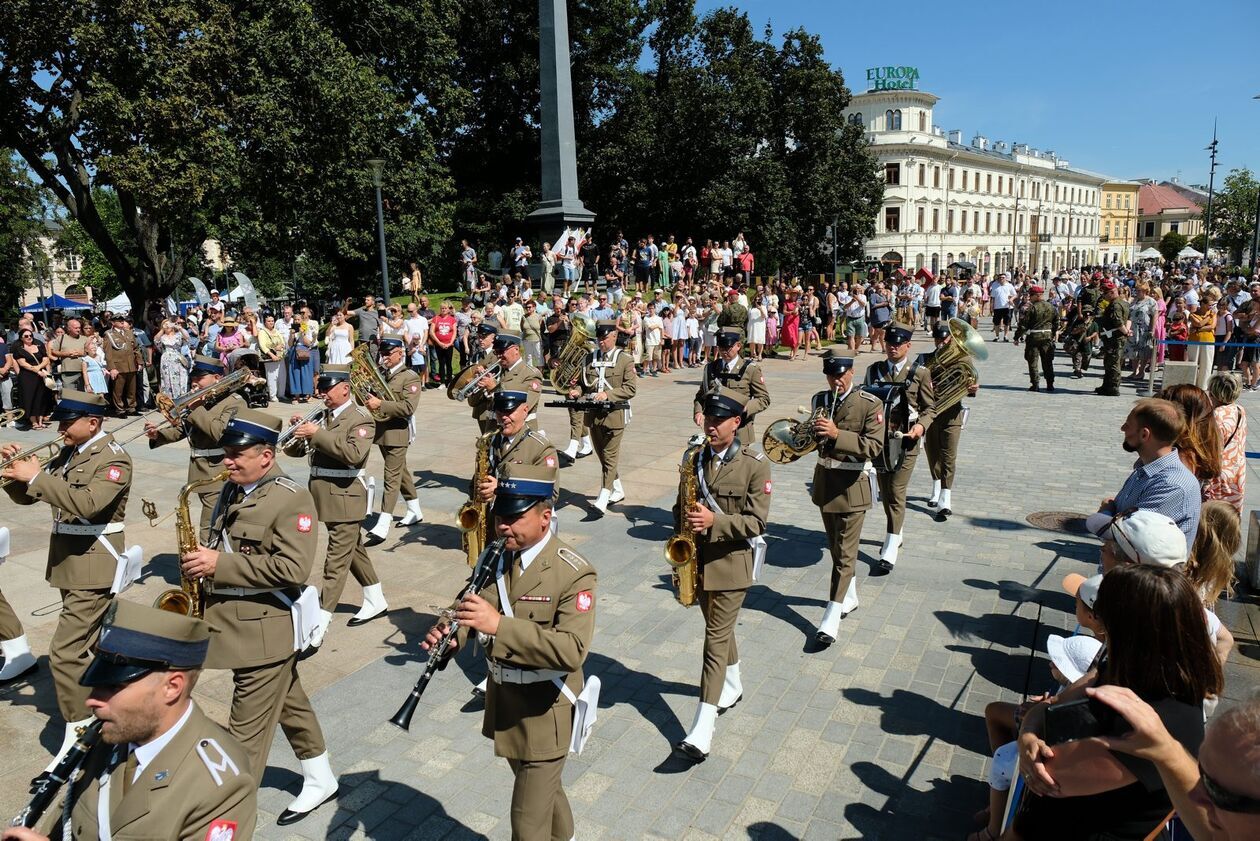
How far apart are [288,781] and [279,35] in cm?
2806

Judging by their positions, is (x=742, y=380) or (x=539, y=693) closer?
(x=539, y=693)

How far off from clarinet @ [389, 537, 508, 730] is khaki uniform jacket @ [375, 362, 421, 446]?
6.02 meters

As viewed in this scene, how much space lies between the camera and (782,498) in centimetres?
1109

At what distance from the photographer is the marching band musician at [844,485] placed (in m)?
6.89

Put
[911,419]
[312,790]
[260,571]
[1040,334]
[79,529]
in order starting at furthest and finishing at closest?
[1040,334] → [911,419] → [79,529] → [312,790] → [260,571]

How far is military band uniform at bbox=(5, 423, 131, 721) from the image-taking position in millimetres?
5504

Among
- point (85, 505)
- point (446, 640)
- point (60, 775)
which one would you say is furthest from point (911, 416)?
point (60, 775)

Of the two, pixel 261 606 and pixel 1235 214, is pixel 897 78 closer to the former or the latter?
pixel 1235 214

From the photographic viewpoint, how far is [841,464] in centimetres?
709

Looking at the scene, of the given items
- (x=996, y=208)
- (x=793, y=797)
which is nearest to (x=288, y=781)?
(x=793, y=797)

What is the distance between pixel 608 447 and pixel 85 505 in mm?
6222

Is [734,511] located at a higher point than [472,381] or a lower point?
lower

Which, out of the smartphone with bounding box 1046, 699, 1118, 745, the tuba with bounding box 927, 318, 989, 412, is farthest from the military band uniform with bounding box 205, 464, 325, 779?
the tuba with bounding box 927, 318, 989, 412

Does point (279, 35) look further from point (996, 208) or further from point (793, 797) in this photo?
point (996, 208)
